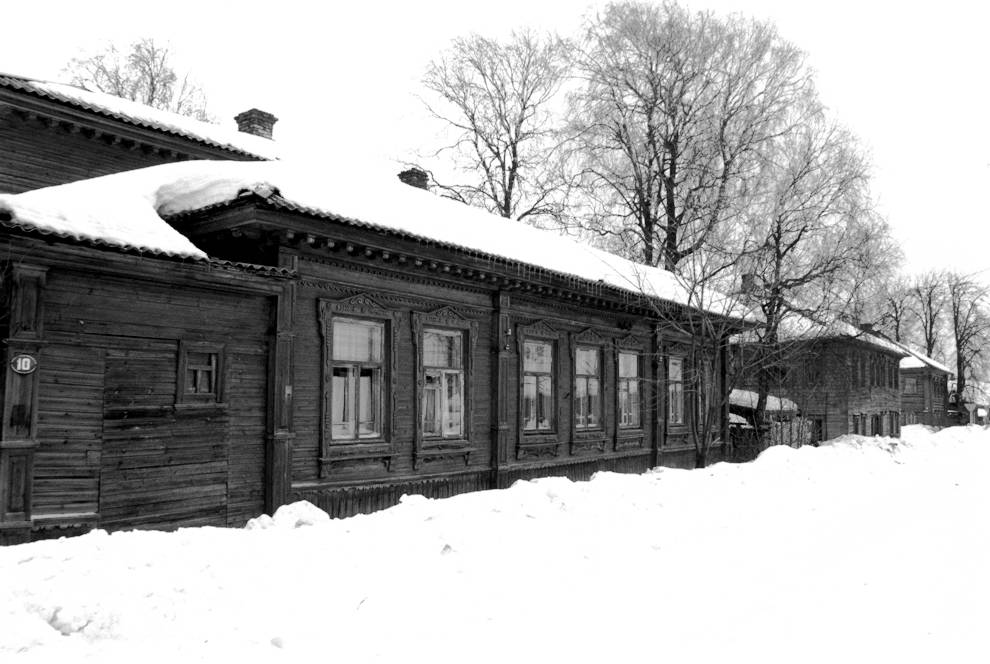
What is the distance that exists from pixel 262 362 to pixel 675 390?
39.8 feet

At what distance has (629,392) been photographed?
1802cm

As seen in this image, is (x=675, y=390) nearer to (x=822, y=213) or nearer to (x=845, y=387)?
(x=822, y=213)

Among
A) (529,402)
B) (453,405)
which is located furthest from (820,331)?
(453,405)

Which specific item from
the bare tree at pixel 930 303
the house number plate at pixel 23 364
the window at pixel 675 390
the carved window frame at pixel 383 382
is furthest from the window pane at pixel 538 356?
the bare tree at pixel 930 303

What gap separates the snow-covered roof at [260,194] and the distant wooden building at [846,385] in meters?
16.4

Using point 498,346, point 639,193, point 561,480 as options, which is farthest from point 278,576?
point 639,193

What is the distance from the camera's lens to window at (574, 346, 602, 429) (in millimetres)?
16125

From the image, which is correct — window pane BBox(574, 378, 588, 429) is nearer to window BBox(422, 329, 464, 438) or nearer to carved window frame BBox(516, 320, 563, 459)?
carved window frame BBox(516, 320, 563, 459)

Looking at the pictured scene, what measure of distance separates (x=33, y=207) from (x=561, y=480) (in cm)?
673

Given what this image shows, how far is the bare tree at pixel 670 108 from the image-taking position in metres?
24.7

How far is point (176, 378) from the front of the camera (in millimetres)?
8914

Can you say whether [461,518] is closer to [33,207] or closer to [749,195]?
[33,207]

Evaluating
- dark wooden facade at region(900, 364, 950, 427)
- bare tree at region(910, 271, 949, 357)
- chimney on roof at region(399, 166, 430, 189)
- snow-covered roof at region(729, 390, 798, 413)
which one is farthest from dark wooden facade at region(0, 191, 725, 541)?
bare tree at region(910, 271, 949, 357)

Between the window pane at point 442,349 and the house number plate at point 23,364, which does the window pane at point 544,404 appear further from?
the house number plate at point 23,364
